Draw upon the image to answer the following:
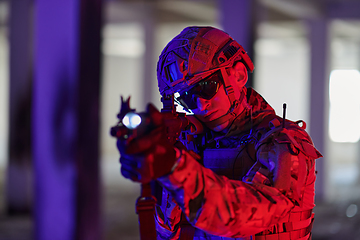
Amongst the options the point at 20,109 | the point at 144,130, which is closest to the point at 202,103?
the point at 144,130

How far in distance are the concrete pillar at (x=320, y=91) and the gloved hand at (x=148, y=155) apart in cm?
566

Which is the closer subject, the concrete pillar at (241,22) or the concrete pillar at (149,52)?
the concrete pillar at (241,22)

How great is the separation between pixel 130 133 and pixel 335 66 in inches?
472

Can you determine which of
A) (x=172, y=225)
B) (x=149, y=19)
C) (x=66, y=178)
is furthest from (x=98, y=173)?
(x=149, y=19)

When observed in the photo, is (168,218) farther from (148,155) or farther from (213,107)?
(148,155)

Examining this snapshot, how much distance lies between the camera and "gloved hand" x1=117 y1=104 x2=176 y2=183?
0.68 m

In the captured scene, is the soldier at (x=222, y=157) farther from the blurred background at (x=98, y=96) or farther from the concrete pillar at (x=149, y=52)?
the concrete pillar at (x=149, y=52)

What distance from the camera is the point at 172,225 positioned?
1.14 meters

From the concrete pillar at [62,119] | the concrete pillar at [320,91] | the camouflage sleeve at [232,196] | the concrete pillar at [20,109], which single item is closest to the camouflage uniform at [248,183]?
the camouflage sleeve at [232,196]

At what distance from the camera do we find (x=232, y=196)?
783 mm

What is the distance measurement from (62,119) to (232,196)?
2.33 meters

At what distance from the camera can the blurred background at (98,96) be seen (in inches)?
114

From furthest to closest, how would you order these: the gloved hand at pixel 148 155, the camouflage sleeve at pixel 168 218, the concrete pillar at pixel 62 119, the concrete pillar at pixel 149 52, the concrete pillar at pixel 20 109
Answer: the concrete pillar at pixel 149 52 < the concrete pillar at pixel 20 109 < the concrete pillar at pixel 62 119 < the camouflage sleeve at pixel 168 218 < the gloved hand at pixel 148 155

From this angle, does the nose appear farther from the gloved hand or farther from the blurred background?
the blurred background
